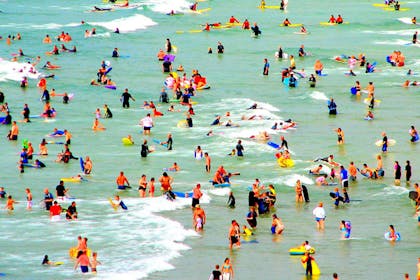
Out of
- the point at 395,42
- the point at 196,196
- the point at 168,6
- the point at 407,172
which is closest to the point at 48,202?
the point at 196,196

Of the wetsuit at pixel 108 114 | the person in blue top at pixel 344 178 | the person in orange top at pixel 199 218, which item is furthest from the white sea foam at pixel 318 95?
the person in orange top at pixel 199 218

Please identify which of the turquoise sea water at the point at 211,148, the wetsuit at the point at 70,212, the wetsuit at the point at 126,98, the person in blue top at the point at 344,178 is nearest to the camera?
the turquoise sea water at the point at 211,148

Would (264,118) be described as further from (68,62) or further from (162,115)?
(68,62)

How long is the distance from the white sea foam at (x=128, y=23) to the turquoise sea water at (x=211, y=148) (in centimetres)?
17

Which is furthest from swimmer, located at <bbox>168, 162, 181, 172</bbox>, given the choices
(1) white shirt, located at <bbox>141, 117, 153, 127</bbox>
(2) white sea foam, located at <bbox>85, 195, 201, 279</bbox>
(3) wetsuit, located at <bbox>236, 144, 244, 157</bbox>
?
(1) white shirt, located at <bbox>141, 117, 153, 127</bbox>

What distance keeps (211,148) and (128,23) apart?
43.4 m

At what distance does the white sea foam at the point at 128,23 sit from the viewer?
286ft

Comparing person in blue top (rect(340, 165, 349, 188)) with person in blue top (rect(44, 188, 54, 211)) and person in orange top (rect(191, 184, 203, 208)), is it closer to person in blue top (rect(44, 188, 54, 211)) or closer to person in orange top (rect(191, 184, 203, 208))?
person in orange top (rect(191, 184, 203, 208))

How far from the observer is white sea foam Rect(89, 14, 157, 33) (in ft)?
286

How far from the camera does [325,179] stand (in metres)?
41.7

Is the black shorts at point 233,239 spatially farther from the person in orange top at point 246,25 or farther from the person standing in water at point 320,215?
the person in orange top at point 246,25

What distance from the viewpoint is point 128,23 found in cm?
8938

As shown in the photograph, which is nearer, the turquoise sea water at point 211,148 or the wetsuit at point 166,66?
the turquoise sea water at point 211,148

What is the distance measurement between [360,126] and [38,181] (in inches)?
679
